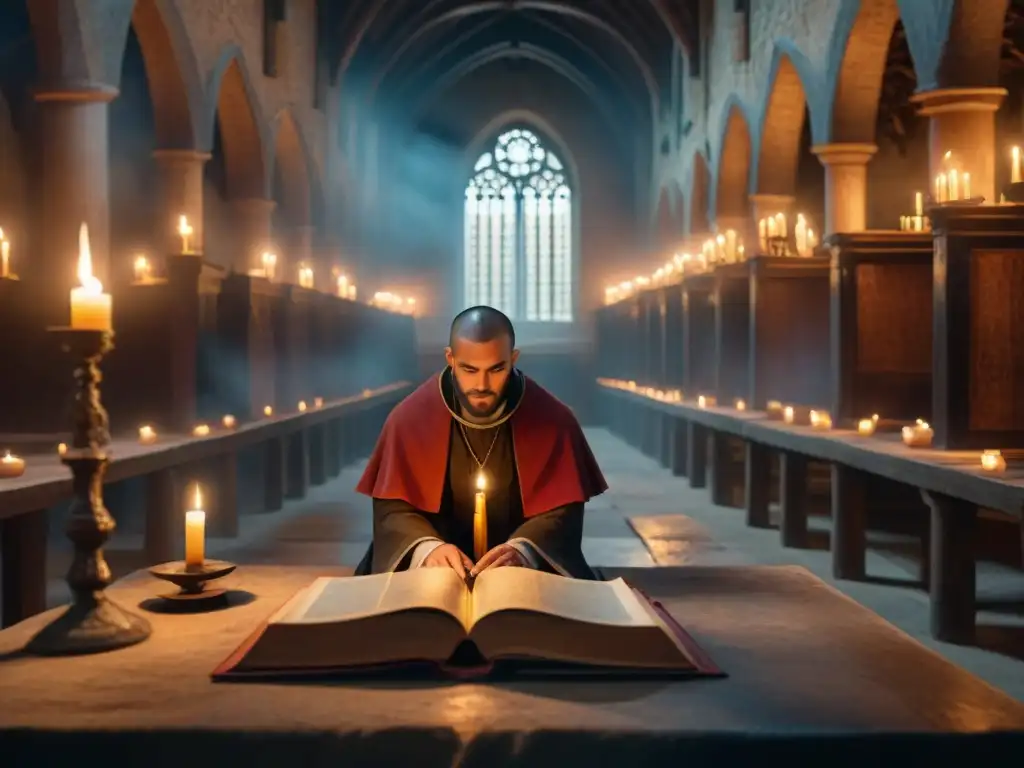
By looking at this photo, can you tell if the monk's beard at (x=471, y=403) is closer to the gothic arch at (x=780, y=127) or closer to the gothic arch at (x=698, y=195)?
the gothic arch at (x=780, y=127)

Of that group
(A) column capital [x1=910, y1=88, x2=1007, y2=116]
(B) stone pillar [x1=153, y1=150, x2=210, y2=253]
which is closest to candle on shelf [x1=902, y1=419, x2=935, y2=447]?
(A) column capital [x1=910, y1=88, x2=1007, y2=116]

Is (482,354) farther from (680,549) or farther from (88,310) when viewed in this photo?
(680,549)

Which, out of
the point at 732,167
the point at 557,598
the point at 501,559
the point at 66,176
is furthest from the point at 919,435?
the point at 732,167

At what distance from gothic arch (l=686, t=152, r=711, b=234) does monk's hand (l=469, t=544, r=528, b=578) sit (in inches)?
642

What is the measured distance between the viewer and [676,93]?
794 inches

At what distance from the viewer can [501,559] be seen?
2861 mm

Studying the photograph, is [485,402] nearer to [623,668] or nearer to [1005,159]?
[623,668]

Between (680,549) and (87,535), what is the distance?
634 centimetres

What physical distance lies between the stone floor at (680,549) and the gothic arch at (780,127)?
417 centimetres

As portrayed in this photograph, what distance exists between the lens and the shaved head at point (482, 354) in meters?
3.07

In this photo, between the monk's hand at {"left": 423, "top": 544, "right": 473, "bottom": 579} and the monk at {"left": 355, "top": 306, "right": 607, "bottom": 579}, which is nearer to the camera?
the monk's hand at {"left": 423, "top": 544, "right": 473, "bottom": 579}

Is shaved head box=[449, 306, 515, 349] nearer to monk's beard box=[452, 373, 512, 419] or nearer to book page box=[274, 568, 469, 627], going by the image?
monk's beard box=[452, 373, 512, 419]

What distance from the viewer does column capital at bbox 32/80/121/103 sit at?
324 inches

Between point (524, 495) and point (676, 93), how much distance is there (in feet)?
58.6
